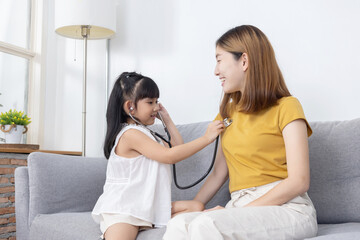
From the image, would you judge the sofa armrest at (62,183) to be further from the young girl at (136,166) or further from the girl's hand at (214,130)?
the girl's hand at (214,130)

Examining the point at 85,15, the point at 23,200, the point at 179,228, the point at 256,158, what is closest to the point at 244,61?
the point at 256,158

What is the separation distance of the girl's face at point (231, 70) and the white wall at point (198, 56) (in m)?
0.63

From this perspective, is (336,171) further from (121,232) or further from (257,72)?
(121,232)

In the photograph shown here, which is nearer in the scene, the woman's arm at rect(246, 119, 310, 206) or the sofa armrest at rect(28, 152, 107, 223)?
the woman's arm at rect(246, 119, 310, 206)

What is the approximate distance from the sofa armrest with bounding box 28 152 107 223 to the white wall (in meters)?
0.81

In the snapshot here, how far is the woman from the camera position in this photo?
1092mm

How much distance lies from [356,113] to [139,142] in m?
1.03

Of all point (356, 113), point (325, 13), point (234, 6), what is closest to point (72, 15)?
point (234, 6)

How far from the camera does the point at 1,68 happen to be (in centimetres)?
315

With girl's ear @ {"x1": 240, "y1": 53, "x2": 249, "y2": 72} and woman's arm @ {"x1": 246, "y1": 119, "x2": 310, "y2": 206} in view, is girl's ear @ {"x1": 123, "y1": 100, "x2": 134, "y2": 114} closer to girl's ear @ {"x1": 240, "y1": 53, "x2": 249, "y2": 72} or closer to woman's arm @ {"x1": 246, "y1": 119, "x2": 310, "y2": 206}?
girl's ear @ {"x1": 240, "y1": 53, "x2": 249, "y2": 72}

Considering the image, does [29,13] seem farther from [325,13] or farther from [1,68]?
[325,13]

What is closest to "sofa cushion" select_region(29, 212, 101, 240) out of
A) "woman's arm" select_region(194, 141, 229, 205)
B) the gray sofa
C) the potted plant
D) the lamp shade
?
the gray sofa

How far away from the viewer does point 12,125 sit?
2.86m

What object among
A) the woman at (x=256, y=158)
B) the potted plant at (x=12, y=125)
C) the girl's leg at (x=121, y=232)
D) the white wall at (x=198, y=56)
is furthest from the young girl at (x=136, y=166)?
the potted plant at (x=12, y=125)
